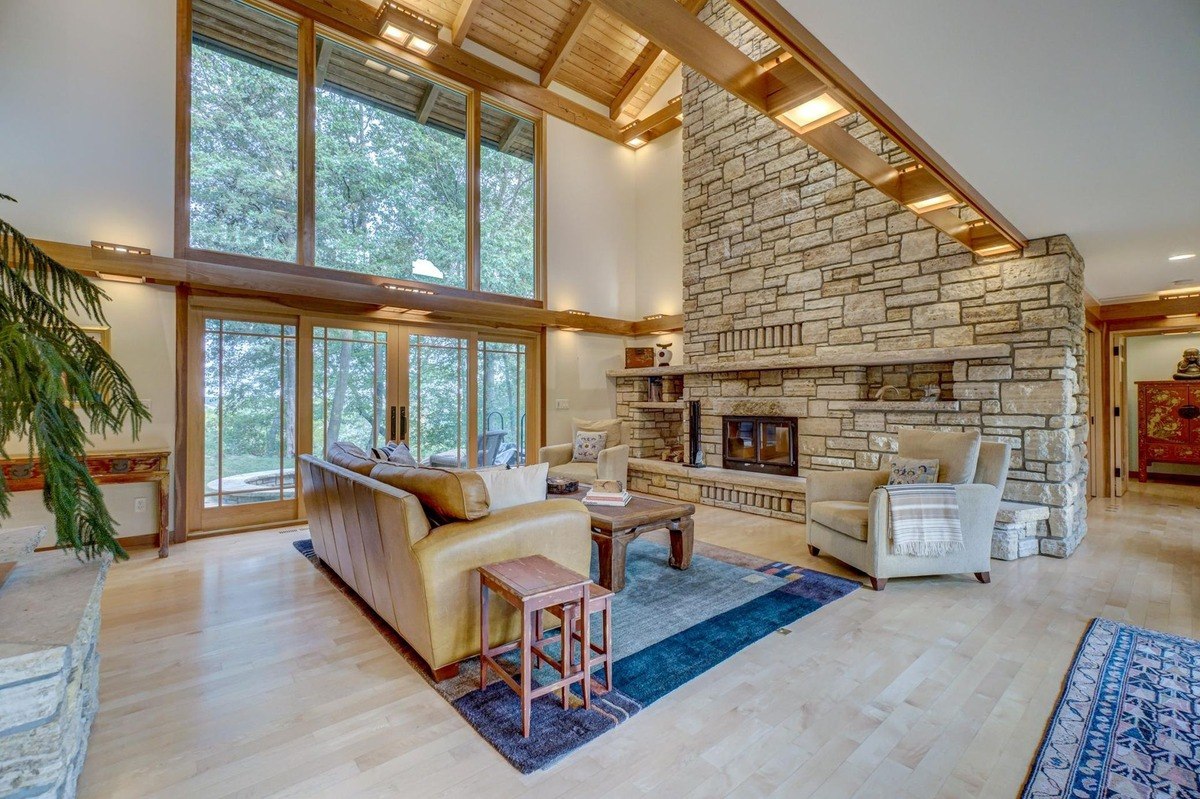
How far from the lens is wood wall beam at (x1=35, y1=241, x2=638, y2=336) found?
157 inches

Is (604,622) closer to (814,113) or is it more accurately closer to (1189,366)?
(814,113)

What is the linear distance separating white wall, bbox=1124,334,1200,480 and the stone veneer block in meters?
10.8

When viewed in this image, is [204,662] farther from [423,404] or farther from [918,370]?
[918,370]

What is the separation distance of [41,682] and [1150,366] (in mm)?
11573

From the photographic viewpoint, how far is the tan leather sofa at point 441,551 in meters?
2.25

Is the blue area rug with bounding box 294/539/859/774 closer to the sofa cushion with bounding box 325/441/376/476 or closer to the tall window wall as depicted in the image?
the sofa cushion with bounding box 325/441/376/476

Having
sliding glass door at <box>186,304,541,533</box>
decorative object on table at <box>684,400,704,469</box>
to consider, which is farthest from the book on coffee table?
sliding glass door at <box>186,304,541,533</box>

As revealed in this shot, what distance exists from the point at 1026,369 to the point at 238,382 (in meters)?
6.62

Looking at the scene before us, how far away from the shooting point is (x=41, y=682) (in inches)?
48.5

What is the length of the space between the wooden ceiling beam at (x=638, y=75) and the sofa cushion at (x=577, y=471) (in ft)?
→ 17.0

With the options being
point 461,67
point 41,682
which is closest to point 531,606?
point 41,682

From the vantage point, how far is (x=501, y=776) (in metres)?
1.70

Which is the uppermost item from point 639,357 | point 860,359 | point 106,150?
point 106,150

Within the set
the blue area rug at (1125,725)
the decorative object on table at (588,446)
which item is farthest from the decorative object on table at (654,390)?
the blue area rug at (1125,725)
